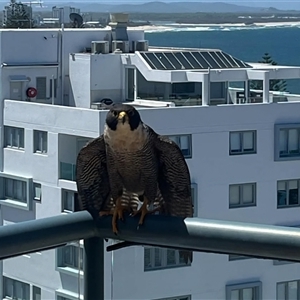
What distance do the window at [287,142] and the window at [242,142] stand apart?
0.55m

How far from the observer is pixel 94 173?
11.5 feet

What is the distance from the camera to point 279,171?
24281 millimetres

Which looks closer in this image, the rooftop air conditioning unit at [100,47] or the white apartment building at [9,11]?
the rooftop air conditioning unit at [100,47]

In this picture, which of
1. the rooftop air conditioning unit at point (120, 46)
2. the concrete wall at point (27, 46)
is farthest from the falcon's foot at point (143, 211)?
the rooftop air conditioning unit at point (120, 46)

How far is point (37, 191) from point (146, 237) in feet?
71.4

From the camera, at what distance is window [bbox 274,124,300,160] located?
948 inches

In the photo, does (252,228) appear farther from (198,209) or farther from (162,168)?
(198,209)

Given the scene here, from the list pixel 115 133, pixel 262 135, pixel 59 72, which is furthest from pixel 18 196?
pixel 115 133

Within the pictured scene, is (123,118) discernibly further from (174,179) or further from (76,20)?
(76,20)

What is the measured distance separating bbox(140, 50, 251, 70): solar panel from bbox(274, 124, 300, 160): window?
8.22 ft

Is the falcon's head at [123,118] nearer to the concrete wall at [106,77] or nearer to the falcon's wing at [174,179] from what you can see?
the falcon's wing at [174,179]

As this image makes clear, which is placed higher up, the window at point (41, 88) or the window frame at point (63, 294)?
the window at point (41, 88)

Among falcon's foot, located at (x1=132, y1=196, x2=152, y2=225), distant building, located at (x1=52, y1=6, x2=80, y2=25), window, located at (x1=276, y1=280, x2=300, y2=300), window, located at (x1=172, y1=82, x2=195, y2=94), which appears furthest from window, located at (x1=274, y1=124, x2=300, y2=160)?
falcon's foot, located at (x1=132, y1=196, x2=152, y2=225)

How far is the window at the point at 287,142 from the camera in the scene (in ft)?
79.0
